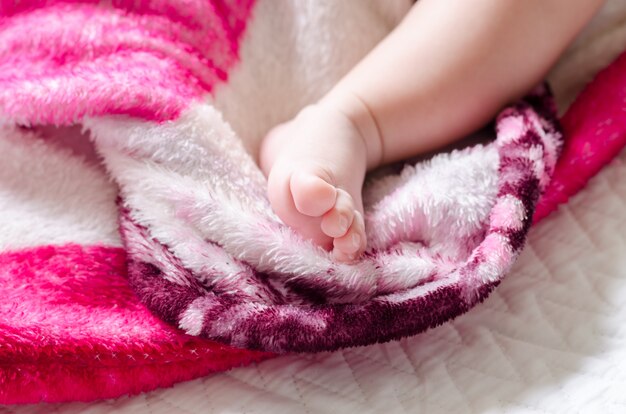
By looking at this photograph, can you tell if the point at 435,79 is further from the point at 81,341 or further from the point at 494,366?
the point at 81,341

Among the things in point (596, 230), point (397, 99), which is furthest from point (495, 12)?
point (596, 230)

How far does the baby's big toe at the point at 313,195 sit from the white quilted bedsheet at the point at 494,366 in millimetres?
131

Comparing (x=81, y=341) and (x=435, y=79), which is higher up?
(x=435, y=79)

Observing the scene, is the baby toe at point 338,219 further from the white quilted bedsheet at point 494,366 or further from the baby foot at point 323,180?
the white quilted bedsheet at point 494,366

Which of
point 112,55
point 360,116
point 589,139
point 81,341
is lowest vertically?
point 81,341

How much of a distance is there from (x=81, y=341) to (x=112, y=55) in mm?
259

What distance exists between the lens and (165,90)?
0.58 metres

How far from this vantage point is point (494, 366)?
1.76 feet

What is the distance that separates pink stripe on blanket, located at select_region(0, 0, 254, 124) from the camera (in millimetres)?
573

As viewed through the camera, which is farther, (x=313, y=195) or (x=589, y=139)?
(x=589, y=139)

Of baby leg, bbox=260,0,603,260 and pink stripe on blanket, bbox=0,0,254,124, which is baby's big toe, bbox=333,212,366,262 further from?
pink stripe on blanket, bbox=0,0,254,124

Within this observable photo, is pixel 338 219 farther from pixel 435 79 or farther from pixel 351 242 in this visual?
pixel 435 79

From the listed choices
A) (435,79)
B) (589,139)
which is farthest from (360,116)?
(589,139)

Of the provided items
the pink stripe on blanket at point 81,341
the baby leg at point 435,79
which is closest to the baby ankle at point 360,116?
the baby leg at point 435,79
